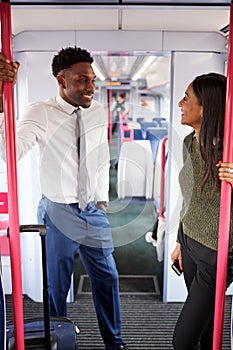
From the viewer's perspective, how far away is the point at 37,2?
1.41 meters

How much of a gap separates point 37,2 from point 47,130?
95 centimetres

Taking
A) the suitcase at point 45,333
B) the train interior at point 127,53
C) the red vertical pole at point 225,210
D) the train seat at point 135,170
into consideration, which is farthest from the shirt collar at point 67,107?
the train seat at point 135,170

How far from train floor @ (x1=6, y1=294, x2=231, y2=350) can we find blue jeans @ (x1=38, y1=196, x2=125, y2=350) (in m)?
0.33

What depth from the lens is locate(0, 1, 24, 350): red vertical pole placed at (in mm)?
1281

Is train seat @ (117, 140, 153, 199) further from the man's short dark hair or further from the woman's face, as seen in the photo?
the woman's face

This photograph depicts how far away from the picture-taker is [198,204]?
1736 millimetres

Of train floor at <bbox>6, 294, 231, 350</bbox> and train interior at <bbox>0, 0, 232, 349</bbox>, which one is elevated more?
train interior at <bbox>0, 0, 232, 349</bbox>

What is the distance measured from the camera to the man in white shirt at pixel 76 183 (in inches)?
91.6

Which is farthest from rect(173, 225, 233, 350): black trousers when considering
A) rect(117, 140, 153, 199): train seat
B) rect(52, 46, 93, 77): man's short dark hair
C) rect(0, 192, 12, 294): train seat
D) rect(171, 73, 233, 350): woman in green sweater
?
rect(117, 140, 153, 199): train seat

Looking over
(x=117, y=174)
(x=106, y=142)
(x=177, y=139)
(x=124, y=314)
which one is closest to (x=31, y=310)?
(x=124, y=314)

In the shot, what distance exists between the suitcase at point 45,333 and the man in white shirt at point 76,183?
49 cm

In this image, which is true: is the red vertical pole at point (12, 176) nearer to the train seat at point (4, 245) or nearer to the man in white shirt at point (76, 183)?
the man in white shirt at point (76, 183)

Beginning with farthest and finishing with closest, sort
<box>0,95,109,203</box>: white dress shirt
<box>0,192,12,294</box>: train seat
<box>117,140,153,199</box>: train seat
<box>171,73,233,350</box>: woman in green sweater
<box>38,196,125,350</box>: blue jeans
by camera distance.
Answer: <box>117,140,153,199</box>: train seat → <box>0,192,12,294</box>: train seat → <box>38,196,125,350</box>: blue jeans → <box>0,95,109,203</box>: white dress shirt → <box>171,73,233,350</box>: woman in green sweater

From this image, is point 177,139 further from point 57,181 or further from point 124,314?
point 124,314
